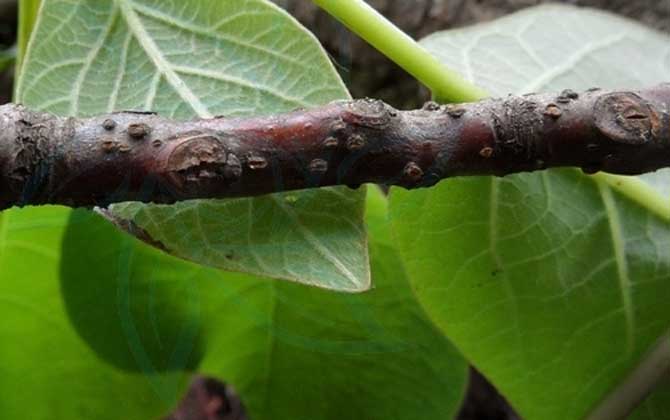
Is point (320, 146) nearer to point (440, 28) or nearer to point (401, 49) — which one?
point (401, 49)

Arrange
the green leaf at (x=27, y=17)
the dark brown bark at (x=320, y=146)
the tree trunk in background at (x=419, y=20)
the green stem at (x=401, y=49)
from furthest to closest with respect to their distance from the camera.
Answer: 1. the tree trunk in background at (x=419, y=20)
2. the green leaf at (x=27, y=17)
3. the green stem at (x=401, y=49)
4. the dark brown bark at (x=320, y=146)

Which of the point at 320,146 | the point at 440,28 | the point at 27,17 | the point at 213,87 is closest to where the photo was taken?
the point at 320,146

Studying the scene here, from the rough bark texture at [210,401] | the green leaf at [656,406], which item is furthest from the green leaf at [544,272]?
the rough bark texture at [210,401]

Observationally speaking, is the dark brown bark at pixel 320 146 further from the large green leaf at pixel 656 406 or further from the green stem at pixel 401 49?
the large green leaf at pixel 656 406

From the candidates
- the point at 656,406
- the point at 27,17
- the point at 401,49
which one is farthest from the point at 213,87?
the point at 656,406

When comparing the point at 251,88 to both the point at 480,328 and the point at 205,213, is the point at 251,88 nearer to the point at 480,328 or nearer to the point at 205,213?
the point at 205,213

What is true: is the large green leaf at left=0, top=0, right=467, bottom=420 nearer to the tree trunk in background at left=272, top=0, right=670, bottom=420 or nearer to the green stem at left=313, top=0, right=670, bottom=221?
the green stem at left=313, top=0, right=670, bottom=221
